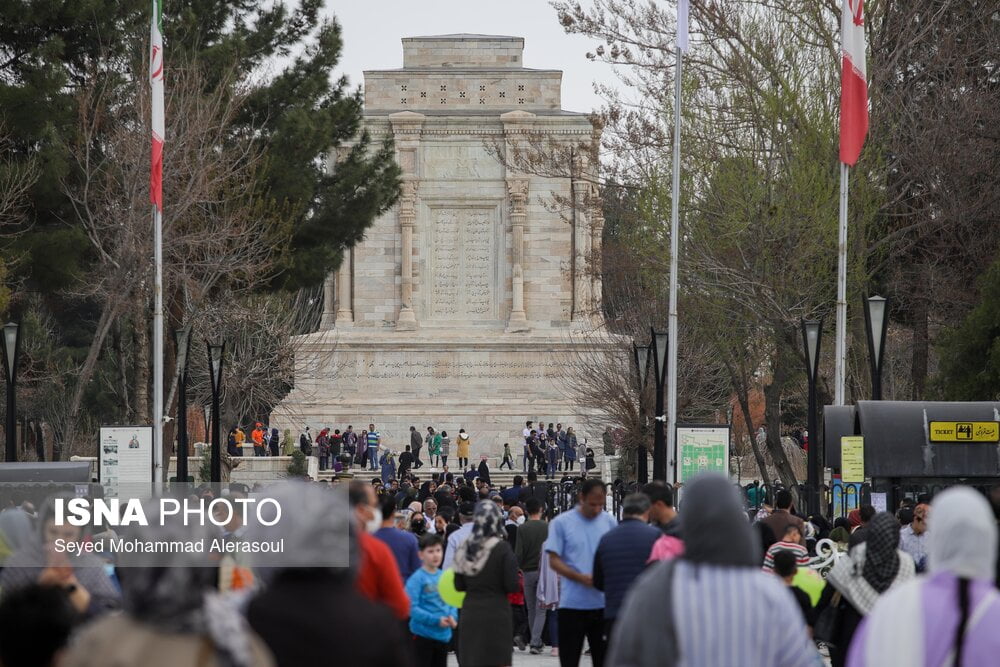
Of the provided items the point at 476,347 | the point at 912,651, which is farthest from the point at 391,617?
the point at 476,347

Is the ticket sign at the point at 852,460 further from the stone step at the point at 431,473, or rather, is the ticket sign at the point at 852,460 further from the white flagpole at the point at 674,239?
the stone step at the point at 431,473

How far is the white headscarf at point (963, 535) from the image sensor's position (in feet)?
16.9

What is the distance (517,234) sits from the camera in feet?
179

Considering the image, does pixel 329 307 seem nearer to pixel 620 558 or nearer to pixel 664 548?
pixel 620 558

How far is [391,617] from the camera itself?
5277 mm

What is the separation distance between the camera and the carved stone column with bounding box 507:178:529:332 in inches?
2133

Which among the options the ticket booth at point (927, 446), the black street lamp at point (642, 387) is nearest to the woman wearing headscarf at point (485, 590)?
the ticket booth at point (927, 446)

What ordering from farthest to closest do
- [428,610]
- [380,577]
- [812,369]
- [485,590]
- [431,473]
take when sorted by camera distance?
[431,473] → [812,369] → [428,610] → [485,590] → [380,577]

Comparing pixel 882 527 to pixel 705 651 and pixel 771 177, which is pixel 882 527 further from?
pixel 771 177

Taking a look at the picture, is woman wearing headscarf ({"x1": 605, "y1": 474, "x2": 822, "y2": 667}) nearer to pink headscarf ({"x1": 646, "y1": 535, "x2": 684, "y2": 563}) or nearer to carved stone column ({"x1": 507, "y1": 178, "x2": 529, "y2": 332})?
pink headscarf ({"x1": 646, "y1": 535, "x2": 684, "y2": 563})

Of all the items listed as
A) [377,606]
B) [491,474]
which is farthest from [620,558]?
[491,474]

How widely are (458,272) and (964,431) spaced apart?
117 ft

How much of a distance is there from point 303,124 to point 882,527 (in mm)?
26078

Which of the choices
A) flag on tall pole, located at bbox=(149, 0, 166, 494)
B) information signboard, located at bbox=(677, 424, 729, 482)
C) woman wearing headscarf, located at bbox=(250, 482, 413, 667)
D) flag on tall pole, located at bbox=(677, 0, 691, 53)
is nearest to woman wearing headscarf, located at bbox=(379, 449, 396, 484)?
flag on tall pole, located at bbox=(149, 0, 166, 494)
